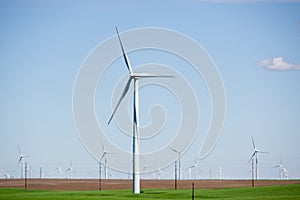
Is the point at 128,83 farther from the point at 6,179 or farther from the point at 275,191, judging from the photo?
the point at 6,179

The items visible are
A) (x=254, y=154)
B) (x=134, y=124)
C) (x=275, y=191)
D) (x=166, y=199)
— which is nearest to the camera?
(x=166, y=199)

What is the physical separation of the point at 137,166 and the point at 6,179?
3829 inches

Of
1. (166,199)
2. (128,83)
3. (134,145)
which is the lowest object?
(166,199)

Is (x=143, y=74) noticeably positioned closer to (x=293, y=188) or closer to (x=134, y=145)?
(x=134, y=145)

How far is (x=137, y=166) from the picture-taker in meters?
89.1

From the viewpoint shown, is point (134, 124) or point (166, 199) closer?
point (166, 199)

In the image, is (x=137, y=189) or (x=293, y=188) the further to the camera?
(x=137, y=189)

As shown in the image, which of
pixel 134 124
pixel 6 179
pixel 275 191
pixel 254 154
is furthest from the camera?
pixel 6 179

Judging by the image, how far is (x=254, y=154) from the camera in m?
112

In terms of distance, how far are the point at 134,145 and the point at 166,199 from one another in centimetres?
1358

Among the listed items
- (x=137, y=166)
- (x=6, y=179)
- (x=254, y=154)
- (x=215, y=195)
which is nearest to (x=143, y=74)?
(x=137, y=166)

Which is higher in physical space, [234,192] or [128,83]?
[128,83]

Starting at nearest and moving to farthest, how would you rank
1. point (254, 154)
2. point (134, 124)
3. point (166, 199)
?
point (166, 199) → point (134, 124) → point (254, 154)

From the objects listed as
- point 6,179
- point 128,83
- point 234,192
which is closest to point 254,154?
point 234,192
